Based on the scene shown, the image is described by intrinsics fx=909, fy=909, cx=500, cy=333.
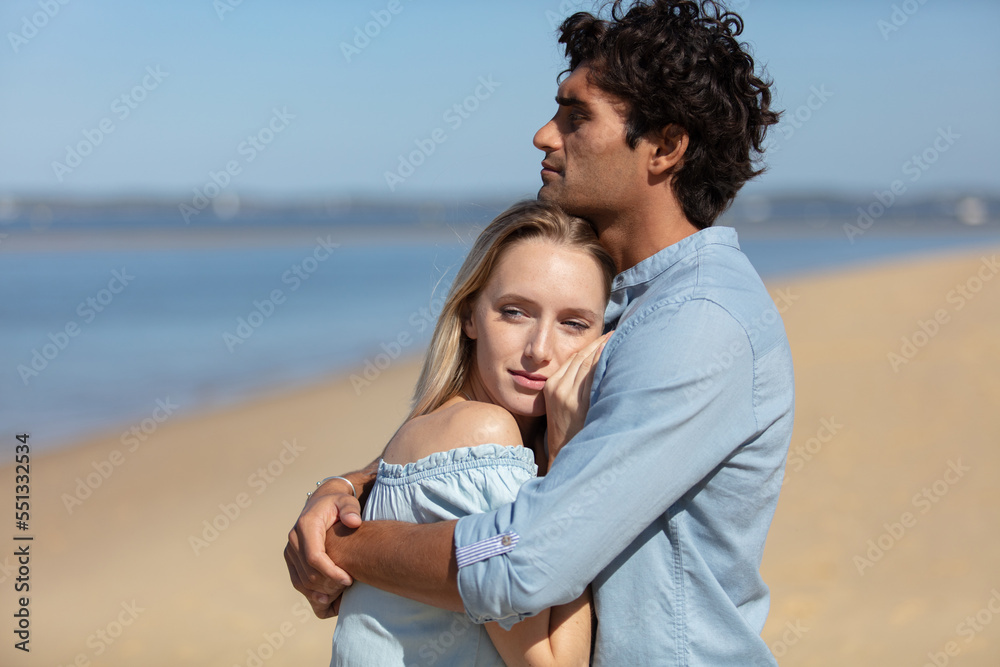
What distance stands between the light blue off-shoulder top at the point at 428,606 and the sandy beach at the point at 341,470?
3645 mm

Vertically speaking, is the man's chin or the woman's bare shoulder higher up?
the man's chin

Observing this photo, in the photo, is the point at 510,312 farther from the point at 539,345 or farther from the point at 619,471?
the point at 619,471

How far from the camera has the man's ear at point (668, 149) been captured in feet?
9.25

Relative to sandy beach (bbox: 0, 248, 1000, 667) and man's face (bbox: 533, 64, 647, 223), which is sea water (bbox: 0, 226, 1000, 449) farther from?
sandy beach (bbox: 0, 248, 1000, 667)

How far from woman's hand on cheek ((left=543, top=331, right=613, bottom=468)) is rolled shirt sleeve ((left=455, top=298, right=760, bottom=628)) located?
0.19 m

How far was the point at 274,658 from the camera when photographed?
566 centimetres

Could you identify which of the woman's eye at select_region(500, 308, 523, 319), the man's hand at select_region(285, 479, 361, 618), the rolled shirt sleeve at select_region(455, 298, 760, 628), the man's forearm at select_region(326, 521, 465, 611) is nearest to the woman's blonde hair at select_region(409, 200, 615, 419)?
the woman's eye at select_region(500, 308, 523, 319)

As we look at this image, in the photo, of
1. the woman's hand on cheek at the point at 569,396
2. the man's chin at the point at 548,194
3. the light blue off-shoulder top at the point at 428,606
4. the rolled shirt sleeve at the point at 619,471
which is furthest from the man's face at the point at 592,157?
the light blue off-shoulder top at the point at 428,606

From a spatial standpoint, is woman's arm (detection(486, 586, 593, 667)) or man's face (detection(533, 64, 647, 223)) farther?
man's face (detection(533, 64, 647, 223))

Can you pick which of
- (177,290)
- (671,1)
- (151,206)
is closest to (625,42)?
(671,1)

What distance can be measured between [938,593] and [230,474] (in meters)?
6.13

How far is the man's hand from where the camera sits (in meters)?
2.40

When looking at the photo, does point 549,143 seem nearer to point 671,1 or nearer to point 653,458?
point 671,1

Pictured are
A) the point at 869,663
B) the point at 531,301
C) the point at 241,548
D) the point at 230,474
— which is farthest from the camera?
the point at 230,474
